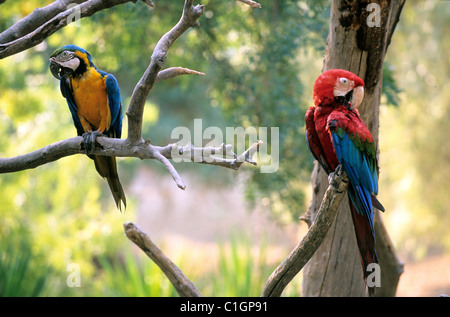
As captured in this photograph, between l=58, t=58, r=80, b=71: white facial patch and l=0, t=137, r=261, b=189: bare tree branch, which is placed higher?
l=58, t=58, r=80, b=71: white facial patch

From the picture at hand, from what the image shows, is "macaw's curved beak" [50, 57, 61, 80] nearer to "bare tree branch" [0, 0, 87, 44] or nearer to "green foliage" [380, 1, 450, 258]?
"bare tree branch" [0, 0, 87, 44]

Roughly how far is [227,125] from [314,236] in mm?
2227

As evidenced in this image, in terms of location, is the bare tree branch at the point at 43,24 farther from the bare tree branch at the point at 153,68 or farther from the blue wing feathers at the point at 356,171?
the blue wing feathers at the point at 356,171

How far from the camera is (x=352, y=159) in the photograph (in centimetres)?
145

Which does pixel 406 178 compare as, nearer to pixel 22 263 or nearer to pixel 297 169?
pixel 297 169

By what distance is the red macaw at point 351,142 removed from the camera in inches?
57.0

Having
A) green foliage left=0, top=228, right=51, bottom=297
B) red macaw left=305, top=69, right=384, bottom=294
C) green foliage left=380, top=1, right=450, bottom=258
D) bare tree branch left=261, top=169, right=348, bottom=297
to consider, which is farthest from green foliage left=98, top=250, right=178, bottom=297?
green foliage left=380, top=1, right=450, bottom=258

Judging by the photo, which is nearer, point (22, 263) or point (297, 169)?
point (22, 263)

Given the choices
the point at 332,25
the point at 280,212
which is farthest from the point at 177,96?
the point at 332,25

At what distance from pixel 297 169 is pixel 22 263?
1.82 m

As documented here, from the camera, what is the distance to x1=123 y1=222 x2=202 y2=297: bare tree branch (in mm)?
1768

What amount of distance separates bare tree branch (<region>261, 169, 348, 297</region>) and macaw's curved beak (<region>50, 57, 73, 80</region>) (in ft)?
3.41

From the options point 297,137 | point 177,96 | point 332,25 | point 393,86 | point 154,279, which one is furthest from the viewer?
point 177,96

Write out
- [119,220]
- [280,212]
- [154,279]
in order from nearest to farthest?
[154,279], [280,212], [119,220]
